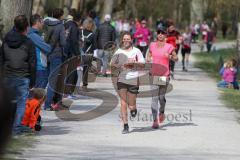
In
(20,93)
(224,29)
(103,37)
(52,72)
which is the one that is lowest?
(224,29)

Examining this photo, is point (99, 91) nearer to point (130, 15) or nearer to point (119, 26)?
point (119, 26)

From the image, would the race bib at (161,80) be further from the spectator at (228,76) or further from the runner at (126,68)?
the spectator at (228,76)

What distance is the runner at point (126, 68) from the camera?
11.0m

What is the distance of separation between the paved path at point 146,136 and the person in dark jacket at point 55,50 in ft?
1.52

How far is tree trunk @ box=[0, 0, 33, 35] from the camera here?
13.0m

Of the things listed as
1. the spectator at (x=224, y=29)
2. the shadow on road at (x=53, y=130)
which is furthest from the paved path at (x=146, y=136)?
the spectator at (x=224, y=29)

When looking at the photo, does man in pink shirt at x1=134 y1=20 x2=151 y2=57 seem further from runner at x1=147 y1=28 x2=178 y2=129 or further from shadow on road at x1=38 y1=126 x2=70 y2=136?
shadow on road at x1=38 y1=126 x2=70 y2=136

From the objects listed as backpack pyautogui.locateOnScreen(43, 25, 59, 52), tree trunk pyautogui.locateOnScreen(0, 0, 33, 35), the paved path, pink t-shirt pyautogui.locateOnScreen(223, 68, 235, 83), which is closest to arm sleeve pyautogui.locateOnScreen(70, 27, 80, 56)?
the paved path

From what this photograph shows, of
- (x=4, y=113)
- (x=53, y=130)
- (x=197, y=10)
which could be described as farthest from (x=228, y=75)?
(x=197, y=10)

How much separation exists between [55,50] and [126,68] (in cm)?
279

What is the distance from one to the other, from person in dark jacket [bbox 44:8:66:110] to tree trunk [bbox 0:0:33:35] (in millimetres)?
463

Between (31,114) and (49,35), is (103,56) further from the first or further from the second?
(31,114)

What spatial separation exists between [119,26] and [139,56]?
42226 mm

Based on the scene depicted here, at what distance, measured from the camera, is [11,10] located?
42.7ft
